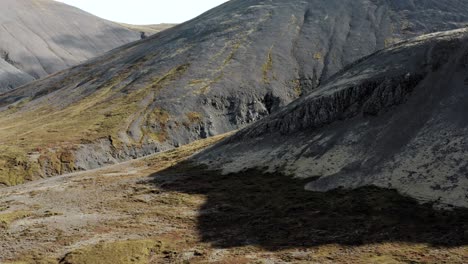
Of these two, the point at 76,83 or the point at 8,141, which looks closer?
the point at 8,141

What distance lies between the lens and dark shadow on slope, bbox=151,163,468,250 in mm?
38438

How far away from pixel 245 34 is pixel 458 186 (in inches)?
4752

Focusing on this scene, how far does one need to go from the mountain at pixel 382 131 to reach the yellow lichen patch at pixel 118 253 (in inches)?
855

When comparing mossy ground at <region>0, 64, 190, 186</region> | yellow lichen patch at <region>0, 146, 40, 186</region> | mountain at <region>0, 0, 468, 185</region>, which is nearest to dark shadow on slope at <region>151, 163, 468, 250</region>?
yellow lichen patch at <region>0, 146, 40, 186</region>

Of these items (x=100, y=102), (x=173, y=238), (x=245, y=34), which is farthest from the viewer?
(x=245, y=34)

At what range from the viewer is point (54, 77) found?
191 metres

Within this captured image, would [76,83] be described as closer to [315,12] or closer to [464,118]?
[315,12]

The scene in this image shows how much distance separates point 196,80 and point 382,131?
82.8 meters

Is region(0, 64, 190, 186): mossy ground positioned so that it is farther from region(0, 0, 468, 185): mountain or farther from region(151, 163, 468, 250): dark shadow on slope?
region(151, 163, 468, 250): dark shadow on slope

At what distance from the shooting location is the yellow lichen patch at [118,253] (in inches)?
1538

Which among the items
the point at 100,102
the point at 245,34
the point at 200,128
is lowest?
the point at 200,128

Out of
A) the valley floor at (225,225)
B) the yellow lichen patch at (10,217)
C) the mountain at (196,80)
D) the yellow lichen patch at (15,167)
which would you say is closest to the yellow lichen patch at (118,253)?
the valley floor at (225,225)

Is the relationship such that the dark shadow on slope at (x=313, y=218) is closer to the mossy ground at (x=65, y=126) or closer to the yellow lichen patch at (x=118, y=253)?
the yellow lichen patch at (x=118, y=253)

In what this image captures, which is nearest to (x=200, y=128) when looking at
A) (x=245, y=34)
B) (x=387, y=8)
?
(x=245, y=34)
